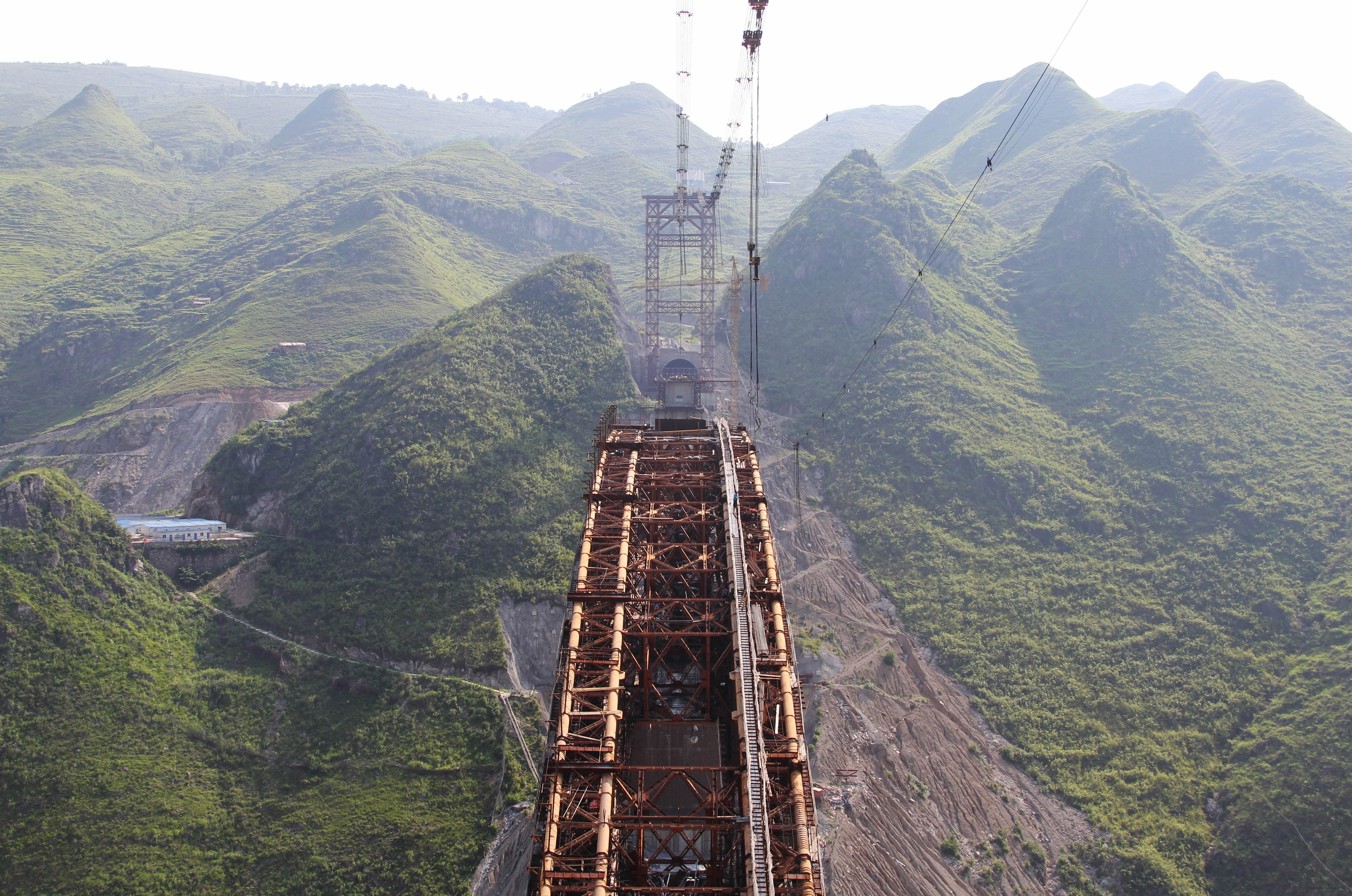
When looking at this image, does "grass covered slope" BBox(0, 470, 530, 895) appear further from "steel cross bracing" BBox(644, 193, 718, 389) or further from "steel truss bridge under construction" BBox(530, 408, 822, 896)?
"steel cross bracing" BBox(644, 193, 718, 389)

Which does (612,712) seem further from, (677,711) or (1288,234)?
(1288,234)

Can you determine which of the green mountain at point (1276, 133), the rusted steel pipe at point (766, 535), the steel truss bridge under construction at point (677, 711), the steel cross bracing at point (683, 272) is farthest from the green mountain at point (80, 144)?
the green mountain at point (1276, 133)

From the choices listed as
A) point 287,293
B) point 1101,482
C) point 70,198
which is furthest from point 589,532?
point 70,198

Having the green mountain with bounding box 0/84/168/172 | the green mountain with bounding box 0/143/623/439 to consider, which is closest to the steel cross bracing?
the green mountain with bounding box 0/143/623/439

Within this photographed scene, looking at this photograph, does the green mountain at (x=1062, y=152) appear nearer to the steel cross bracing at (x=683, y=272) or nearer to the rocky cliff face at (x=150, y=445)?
the steel cross bracing at (x=683, y=272)

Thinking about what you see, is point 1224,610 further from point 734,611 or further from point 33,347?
point 33,347
